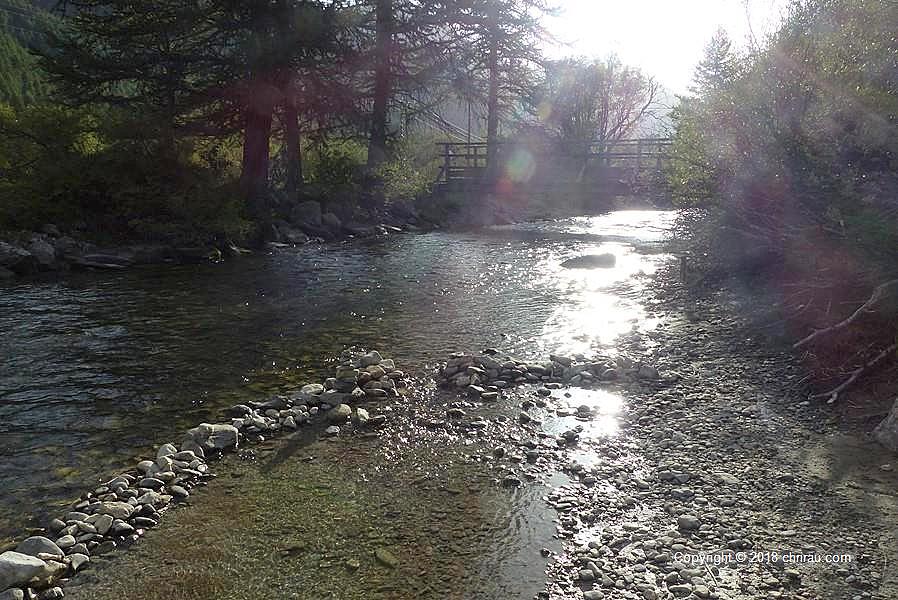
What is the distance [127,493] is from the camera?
15.2ft

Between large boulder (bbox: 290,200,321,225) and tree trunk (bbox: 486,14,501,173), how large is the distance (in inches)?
558

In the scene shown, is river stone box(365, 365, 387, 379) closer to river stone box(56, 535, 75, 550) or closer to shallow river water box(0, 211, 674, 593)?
shallow river water box(0, 211, 674, 593)

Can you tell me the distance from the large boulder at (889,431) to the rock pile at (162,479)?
4.31m

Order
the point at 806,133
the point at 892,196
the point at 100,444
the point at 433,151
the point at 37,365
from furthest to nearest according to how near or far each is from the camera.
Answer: the point at 433,151
the point at 806,133
the point at 37,365
the point at 892,196
the point at 100,444

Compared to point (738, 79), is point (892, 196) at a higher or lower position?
lower

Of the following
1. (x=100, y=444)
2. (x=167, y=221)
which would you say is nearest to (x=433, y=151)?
(x=167, y=221)

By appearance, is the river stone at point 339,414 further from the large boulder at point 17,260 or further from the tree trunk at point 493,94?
the tree trunk at point 493,94

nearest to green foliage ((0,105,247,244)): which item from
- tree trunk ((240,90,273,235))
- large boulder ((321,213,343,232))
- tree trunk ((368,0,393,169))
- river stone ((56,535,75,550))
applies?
tree trunk ((240,90,273,235))

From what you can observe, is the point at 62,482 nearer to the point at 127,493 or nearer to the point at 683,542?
the point at 127,493

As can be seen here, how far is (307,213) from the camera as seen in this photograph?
71.5 ft

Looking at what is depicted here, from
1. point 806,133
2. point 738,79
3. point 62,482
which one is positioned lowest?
point 62,482

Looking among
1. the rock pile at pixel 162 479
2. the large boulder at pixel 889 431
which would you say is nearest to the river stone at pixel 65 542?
the rock pile at pixel 162 479

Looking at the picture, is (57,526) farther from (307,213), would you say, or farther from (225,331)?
(307,213)

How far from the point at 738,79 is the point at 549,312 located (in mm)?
5250
